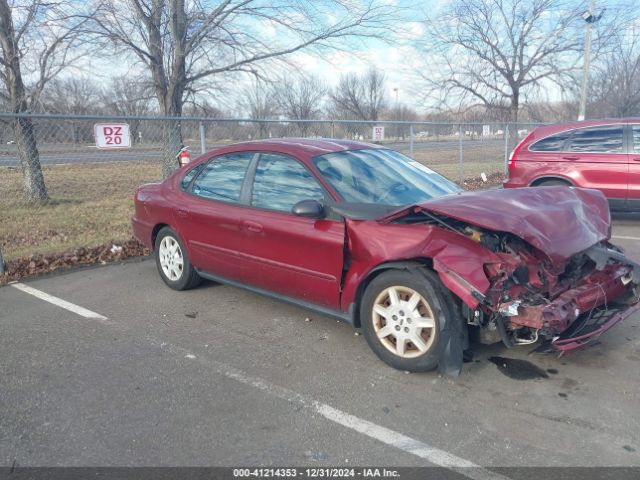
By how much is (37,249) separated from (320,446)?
19.2 feet

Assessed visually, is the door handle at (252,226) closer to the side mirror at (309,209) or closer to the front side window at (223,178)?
the front side window at (223,178)

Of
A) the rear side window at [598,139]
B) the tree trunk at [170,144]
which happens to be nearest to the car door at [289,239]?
the tree trunk at [170,144]

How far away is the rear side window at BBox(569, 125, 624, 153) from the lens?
25.9 ft

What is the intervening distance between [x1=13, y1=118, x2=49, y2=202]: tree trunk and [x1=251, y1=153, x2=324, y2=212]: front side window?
22.4 feet

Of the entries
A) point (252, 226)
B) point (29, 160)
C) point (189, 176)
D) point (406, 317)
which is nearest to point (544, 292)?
point (406, 317)

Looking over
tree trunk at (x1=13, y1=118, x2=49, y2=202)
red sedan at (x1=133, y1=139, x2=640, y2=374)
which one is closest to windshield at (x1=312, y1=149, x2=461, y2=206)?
red sedan at (x1=133, y1=139, x2=640, y2=374)

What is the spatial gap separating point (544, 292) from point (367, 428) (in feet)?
4.85

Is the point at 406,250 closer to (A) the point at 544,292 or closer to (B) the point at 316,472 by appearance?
(A) the point at 544,292

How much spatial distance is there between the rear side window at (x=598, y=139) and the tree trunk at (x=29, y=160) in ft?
31.1

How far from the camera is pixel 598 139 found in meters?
8.07

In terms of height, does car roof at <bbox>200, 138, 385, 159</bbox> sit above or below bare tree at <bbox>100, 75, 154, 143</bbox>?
below

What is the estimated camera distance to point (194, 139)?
875 centimetres

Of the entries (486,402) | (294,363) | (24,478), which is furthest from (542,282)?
(24,478)

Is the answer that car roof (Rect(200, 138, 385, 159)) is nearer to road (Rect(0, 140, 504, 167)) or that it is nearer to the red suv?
road (Rect(0, 140, 504, 167))
